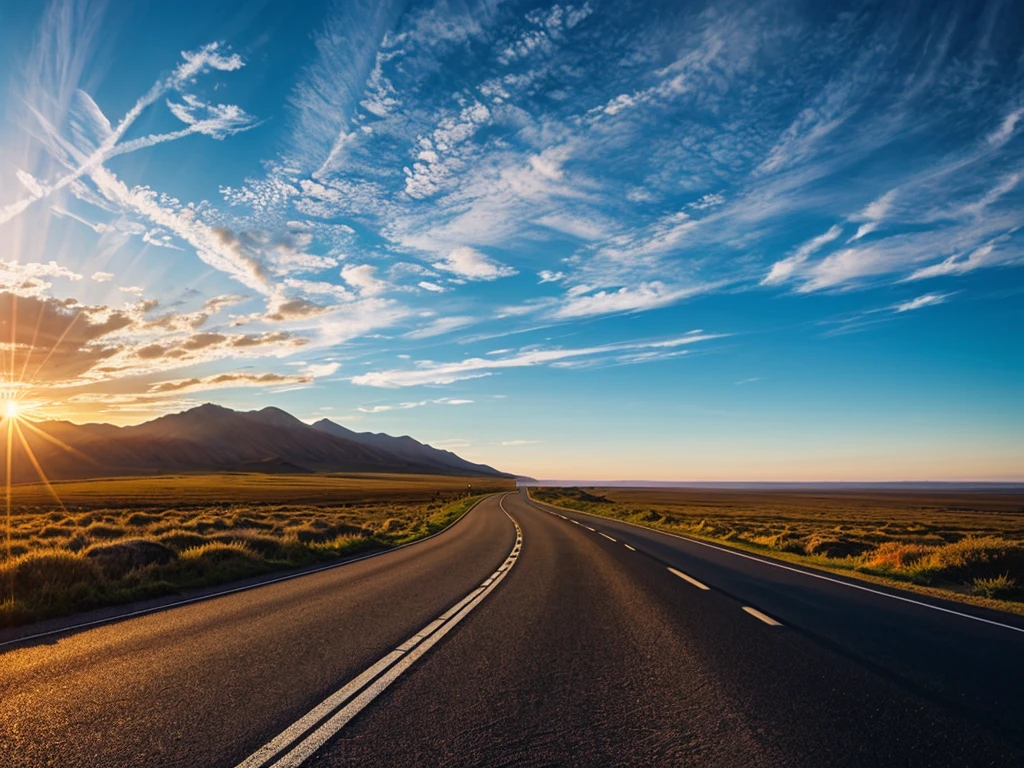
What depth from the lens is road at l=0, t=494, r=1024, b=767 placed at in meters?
3.75

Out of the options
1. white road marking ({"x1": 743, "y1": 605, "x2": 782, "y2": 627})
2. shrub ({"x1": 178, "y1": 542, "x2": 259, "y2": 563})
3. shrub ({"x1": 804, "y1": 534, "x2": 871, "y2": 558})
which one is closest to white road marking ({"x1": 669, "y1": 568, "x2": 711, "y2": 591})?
white road marking ({"x1": 743, "y1": 605, "x2": 782, "y2": 627})

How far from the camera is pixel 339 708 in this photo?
4.43 meters

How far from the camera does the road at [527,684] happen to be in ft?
12.3

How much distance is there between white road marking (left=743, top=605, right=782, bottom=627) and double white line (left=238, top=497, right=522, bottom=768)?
405 cm

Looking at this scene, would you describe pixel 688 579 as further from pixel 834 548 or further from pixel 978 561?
pixel 834 548

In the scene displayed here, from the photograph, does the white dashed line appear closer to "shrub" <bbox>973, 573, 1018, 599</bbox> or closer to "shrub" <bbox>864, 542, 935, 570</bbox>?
"shrub" <bbox>973, 573, 1018, 599</bbox>

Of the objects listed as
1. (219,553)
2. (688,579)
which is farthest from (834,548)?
(219,553)

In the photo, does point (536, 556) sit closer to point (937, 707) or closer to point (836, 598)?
point (836, 598)

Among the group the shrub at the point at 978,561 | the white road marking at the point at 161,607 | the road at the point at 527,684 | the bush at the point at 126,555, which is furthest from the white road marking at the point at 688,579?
the bush at the point at 126,555

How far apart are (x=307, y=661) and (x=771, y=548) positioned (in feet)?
A: 66.1

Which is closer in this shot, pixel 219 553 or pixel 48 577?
pixel 48 577

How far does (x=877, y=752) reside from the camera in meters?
3.67

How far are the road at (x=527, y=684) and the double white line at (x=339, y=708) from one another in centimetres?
2

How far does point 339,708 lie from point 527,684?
1.61 m
